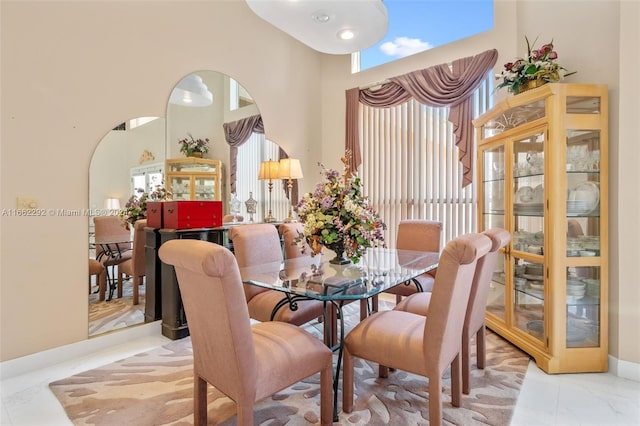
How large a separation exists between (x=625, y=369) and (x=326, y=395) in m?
2.11

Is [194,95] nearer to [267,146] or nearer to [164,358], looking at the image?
[267,146]

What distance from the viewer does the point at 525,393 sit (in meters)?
2.07

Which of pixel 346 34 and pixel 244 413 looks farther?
pixel 346 34

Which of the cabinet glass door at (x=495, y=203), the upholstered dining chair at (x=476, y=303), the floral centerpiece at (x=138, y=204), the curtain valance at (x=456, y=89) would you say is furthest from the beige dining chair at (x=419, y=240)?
the floral centerpiece at (x=138, y=204)

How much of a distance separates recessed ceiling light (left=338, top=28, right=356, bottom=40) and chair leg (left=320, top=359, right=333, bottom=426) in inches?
111

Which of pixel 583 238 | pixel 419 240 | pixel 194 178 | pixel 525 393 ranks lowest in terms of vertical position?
pixel 525 393

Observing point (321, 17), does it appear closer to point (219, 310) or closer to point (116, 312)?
point (219, 310)

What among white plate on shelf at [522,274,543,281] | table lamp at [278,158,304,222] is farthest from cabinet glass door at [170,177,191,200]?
white plate on shelf at [522,274,543,281]

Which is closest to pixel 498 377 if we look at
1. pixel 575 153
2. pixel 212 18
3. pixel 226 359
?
pixel 575 153

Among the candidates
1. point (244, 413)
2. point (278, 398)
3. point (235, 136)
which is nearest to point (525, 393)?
point (278, 398)

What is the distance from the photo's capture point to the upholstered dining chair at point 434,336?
1.52 meters

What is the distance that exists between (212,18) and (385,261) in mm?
3011

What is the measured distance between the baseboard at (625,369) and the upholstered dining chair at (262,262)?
2044 mm

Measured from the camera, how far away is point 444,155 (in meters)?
3.97
